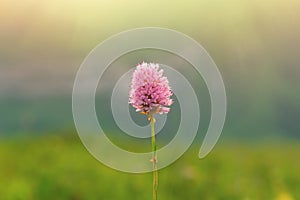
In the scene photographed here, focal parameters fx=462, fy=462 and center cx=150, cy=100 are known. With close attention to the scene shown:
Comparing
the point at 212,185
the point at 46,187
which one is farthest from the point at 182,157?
the point at 46,187

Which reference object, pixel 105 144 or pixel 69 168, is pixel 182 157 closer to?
pixel 105 144

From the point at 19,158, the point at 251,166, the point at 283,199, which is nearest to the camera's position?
the point at 283,199

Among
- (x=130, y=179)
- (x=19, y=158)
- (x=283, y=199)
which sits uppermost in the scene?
(x=19, y=158)

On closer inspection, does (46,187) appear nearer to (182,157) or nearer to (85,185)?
(85,185)

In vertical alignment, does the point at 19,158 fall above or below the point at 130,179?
above

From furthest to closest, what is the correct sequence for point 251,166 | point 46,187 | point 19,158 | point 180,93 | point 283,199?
point 19,158
point 251,166
point 46,187
point 283,199
point 180,93

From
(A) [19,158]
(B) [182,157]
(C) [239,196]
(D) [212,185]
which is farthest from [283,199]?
(A) [19,158]

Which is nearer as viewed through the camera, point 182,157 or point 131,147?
point 182,157
